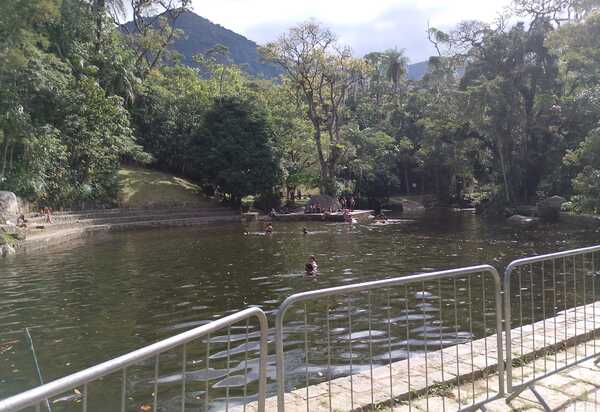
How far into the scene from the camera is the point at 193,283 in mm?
12703

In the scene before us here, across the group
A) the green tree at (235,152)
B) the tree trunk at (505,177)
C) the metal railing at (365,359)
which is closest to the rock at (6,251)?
the metal railing at (365,359)

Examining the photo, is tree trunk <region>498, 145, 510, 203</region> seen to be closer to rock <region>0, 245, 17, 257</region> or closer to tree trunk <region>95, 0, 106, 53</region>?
tree trunk <region>95, 0, 106, 53</region>

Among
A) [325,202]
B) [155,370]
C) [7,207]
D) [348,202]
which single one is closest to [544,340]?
[155,370]

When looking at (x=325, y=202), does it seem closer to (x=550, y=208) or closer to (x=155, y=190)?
(x=155, y=190)

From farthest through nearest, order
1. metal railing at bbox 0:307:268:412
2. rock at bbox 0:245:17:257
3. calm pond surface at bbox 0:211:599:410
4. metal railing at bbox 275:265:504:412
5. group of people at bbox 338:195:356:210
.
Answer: group of people at bbox 338:195:356:210 → rock at bbox 0:245:17:257 → calm pond surface at bbox 0:211:599:410 → metal railing at bbox 275:265:504:412 → metal railing at bbox 0:307:268:412

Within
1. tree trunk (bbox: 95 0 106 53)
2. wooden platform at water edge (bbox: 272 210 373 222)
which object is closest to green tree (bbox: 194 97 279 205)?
wooden platform at water edge (bbox: 272 210 373 222)

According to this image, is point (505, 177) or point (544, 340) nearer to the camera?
point (544, 340)

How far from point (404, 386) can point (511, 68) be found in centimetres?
3806

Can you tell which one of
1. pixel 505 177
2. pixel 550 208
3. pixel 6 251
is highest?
pixel 505 177

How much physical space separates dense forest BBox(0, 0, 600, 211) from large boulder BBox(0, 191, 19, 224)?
304 cm

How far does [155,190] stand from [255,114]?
34.0 feet

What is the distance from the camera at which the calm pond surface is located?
271 inches

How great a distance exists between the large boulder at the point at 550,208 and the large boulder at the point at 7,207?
2995 cm

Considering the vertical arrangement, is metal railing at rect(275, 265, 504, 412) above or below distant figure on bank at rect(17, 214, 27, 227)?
below
